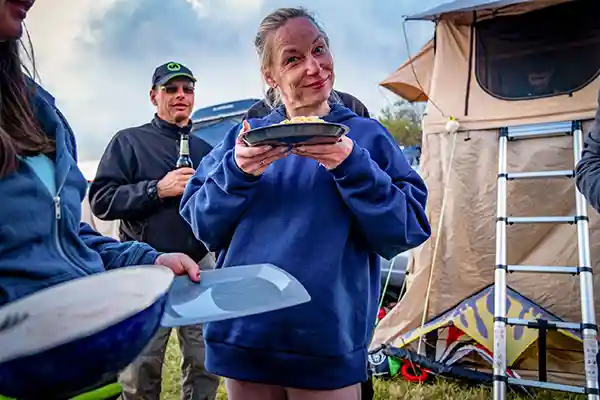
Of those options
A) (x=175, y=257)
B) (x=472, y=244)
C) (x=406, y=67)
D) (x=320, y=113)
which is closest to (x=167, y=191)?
(x=320, y=113)

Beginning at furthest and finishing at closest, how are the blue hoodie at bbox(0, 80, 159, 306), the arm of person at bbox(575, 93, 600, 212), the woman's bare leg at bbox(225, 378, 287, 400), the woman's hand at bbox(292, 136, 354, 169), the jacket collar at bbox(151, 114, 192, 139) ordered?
the jacket collar at bbox(151, 114, 192, 139) → the arm of person at bbox(575, 93, 600, 212) → the woman's bare leg at bbox(225, 378, 287, 400) → the woman's hand at bbox(292, 136, 354, 169) → the blue hoodie at bbox(0, 80, 159, 306)

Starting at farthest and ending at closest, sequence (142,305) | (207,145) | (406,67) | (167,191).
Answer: (406,67) → (207,145) → (167,191) → (142,305)

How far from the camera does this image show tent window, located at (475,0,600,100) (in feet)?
10.7

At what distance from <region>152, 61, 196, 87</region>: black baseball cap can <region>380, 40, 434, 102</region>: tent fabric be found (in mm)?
1613

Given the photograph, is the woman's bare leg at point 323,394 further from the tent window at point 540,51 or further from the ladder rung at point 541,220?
the tent window at point 540,51

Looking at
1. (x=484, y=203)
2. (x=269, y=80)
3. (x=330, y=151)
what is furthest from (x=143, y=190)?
(x=484, y=203)

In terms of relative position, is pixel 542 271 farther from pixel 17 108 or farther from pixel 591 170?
pixel 17 108

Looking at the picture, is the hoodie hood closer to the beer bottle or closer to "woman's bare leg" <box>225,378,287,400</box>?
"woman's bare leg" <box>225,378,287,400</box>

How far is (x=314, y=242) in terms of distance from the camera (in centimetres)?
120

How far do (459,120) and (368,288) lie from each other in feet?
8.00

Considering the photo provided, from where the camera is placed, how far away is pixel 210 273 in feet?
3.35

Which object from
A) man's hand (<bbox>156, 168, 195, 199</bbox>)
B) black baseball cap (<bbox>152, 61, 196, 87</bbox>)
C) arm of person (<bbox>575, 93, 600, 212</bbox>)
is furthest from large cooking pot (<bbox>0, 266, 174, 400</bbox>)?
black baseball cap (<bbox>152, 61, 196, 87</bbox>)

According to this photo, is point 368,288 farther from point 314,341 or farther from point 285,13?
point 285,13

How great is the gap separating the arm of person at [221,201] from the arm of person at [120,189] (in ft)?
4.00
